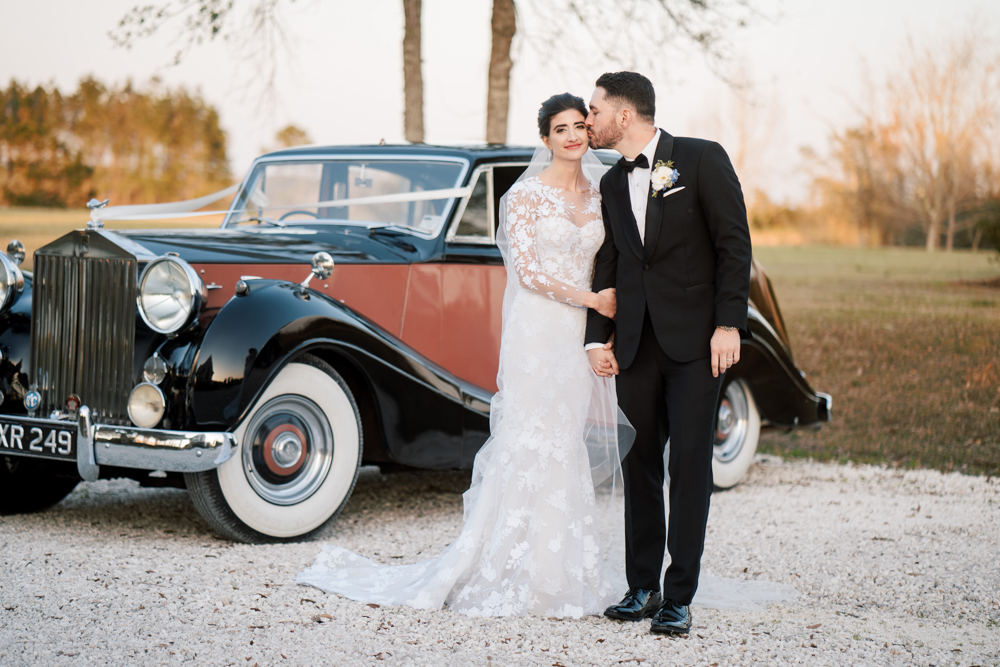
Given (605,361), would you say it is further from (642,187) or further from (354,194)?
(354,194)

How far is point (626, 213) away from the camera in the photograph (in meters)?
2.83

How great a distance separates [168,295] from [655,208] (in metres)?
1.94

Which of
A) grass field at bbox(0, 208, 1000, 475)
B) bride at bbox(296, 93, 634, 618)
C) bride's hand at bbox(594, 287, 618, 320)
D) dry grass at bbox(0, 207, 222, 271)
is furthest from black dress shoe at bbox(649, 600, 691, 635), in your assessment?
dry grass at bbox(0, 207, 222, 271)

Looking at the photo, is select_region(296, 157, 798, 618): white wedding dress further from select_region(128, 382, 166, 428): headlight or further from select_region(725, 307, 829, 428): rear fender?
select_region(725, 307, 829, 428): rear fender

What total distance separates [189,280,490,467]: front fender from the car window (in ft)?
2.61

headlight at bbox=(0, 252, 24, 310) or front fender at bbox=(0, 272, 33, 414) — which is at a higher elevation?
headlight at bbox=(0, 252, 24, 310)

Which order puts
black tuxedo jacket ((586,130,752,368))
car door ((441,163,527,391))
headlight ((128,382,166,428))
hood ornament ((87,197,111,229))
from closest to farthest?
black tuxedo jacket ((586,130,752,368)), headlight ((128,382,166,428)), hood ornament ((87,197,111,229)), car door ((441,163,527,391))

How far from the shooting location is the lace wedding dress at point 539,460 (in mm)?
2900

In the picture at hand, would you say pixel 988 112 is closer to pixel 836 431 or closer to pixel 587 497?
pixel 836 431

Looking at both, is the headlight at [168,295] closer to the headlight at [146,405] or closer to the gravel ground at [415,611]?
the headlight at [146,405]

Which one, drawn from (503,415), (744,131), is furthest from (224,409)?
(744,131)

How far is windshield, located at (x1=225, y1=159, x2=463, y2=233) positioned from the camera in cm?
442

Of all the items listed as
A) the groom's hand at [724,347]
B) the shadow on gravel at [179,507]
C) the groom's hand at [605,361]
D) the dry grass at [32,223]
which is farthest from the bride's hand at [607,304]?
the dry grass at [32,223]

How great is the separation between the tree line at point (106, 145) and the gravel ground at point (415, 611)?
23.2 feet
